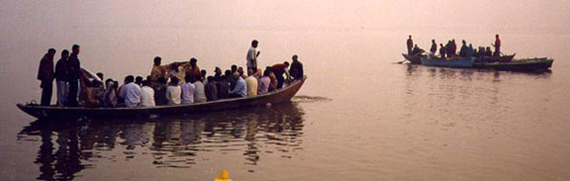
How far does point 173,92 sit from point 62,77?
2.54m

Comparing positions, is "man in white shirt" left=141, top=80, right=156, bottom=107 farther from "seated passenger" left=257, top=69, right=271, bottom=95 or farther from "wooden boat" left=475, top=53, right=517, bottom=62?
"wooden boat" left=475, top=53, right=517, bottom=62

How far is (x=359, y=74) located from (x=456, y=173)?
2488 cm

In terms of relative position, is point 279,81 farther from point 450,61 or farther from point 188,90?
point 450,61

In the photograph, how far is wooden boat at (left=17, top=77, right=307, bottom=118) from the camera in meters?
16.8

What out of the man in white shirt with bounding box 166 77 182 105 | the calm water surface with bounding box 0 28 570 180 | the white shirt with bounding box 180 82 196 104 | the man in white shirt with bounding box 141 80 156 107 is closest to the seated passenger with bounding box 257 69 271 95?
the calm water surface with bounding box 0 28 570 180

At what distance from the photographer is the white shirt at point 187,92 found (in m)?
18.7

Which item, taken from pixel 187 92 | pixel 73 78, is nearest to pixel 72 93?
pixel 73 78

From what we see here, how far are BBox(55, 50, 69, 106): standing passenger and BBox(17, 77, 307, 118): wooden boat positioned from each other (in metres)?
0.87

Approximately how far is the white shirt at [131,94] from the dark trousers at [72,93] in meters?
1.04

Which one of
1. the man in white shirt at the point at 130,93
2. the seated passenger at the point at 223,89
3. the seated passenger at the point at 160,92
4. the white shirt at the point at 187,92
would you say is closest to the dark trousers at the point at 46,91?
the man in white shirt at the point at 130,93

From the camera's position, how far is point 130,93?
17.5m

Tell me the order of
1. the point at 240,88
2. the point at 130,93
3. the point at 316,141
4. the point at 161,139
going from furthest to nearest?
the point at 240,88, the point at 130,93, the point at 316,141, the point at 161,139

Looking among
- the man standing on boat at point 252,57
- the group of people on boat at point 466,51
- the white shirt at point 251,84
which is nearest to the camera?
the white shirt at point 251,84

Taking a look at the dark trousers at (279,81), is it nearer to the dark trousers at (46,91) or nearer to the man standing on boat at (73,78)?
the man standing on boat at (73,78)
